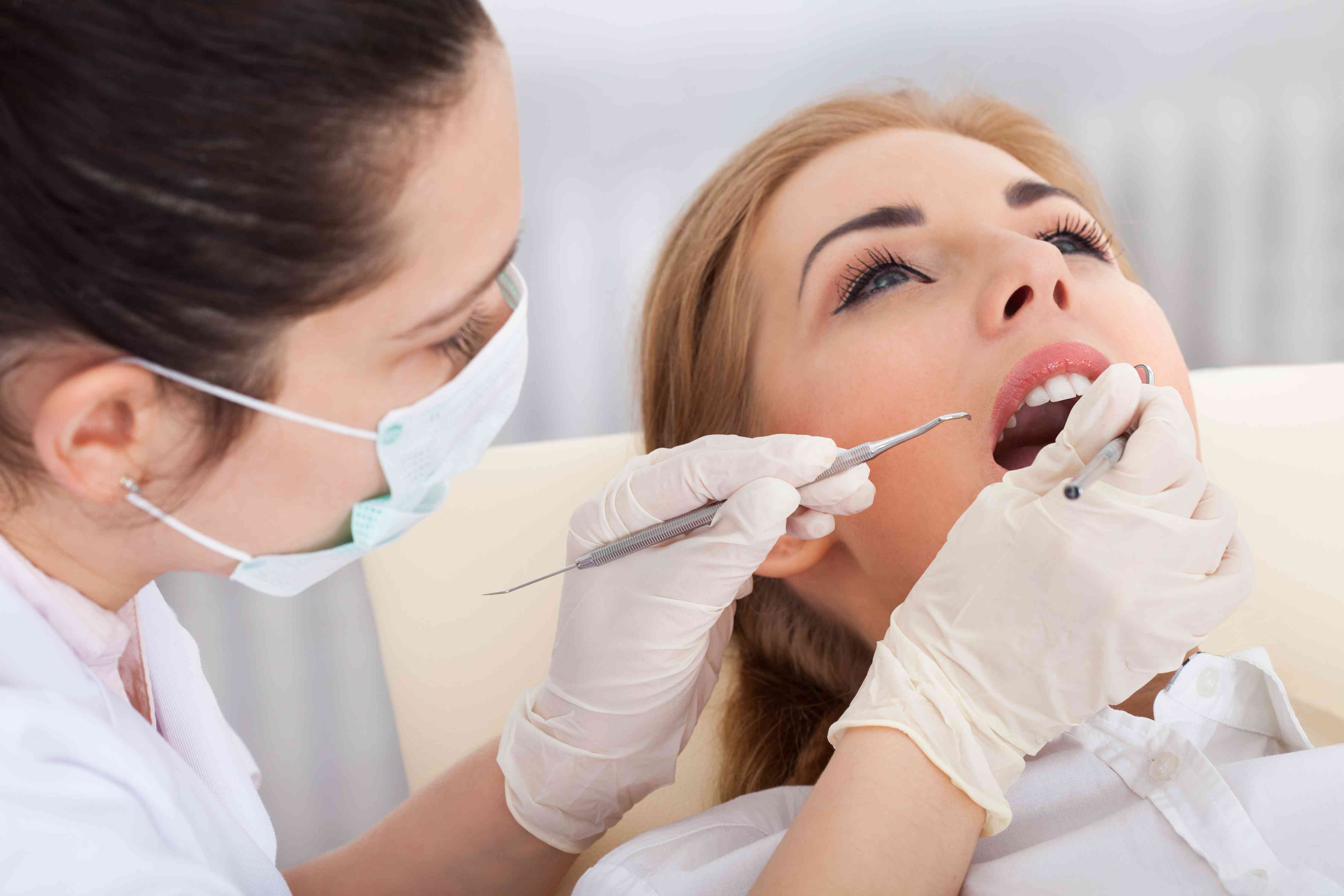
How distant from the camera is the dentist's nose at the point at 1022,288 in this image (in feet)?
3.97

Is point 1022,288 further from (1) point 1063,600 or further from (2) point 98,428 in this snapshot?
(2) point 98,428

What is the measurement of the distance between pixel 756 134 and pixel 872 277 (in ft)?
3.37

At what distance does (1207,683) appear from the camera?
126cm

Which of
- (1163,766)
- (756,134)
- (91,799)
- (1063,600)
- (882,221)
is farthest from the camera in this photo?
(756,134)

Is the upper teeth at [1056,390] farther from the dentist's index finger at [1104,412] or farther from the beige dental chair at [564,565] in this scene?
the beige dental chair at [564,565]

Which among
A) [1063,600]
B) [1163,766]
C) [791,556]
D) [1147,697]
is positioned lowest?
[1147,697]

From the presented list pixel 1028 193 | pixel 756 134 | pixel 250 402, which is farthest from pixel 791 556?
pixel 756 134

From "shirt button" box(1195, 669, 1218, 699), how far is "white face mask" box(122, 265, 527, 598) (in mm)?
952

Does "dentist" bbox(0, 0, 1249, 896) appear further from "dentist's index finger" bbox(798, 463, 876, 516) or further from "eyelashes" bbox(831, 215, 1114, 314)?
"eyelashes" bbox(831, 215, 1114, 314)

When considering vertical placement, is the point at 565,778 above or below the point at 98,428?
below

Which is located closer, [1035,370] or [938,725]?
[938,725]

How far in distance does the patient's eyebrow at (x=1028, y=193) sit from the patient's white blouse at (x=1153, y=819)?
66 centimetres

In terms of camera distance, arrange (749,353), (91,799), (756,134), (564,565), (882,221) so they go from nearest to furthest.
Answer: (91,799), (882,221), (749,353), (564,565), (756,134)

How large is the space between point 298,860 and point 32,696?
1.83 meters
